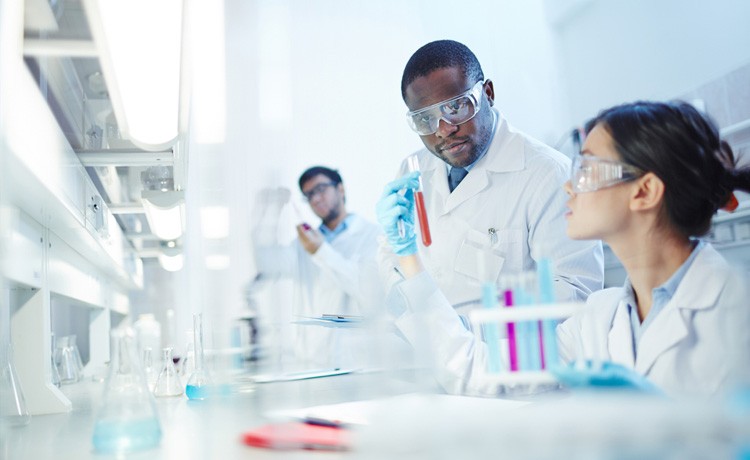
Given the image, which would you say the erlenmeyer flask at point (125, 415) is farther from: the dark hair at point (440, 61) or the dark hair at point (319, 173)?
the dark hair at point (440, 61)

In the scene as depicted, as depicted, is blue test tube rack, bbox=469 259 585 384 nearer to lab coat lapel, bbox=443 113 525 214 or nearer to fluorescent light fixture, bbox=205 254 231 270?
lab coat lapel, bbox=443 113 525 214

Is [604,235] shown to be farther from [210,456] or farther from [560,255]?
[210,456]

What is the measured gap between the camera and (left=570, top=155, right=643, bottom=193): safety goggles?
0.86 meters

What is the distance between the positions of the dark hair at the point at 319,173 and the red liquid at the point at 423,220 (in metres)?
0.21

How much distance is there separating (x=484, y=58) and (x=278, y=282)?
0.53 m

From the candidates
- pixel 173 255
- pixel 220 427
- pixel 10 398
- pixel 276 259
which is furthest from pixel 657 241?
pixel 173 255

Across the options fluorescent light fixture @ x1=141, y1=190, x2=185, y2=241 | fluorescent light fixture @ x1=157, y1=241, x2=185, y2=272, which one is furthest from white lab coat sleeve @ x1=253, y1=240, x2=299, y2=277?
fluorescent light fixture @ x1=157, y1=241, x2=185, y2=272

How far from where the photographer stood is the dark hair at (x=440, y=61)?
43.1 inches

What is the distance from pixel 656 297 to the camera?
92 cm

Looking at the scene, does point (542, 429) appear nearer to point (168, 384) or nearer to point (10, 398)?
point (10, 398)

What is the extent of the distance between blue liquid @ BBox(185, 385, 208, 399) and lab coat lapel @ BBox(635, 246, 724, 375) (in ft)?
5.17

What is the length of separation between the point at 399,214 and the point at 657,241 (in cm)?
45

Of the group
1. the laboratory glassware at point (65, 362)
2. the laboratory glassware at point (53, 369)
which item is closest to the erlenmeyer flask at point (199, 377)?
the laboratory glassware at point (53, 369)

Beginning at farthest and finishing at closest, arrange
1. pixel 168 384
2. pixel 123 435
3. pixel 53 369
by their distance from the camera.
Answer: pixel 53 369
pixel 168 384
pixel 123 435
